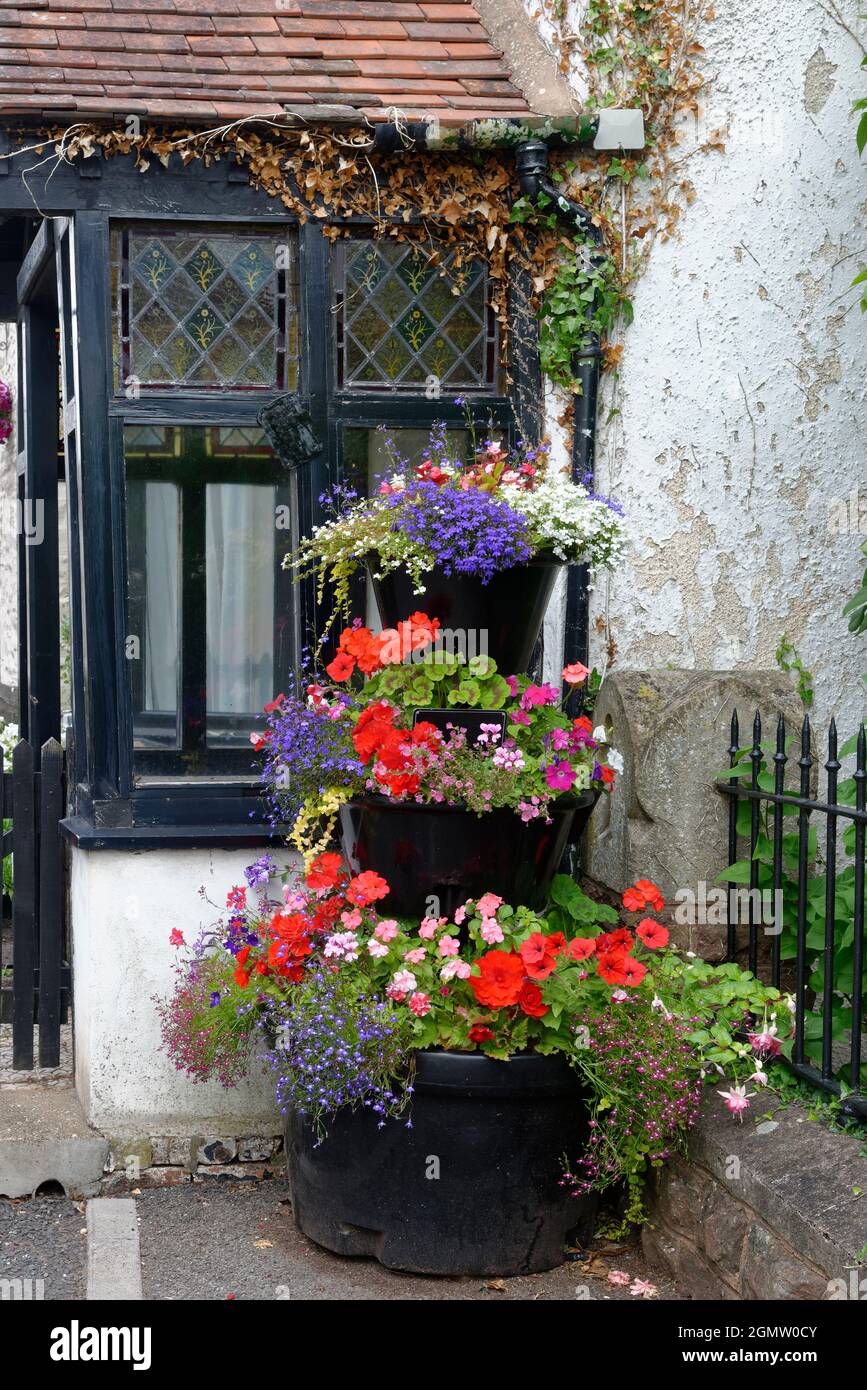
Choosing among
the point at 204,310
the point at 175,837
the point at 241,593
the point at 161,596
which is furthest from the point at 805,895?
the point at 204,310

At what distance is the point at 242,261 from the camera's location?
5.25 meters

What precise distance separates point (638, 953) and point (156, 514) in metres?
2.34

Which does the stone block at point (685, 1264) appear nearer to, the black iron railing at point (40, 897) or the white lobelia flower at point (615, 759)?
the white lobelia flower at point (615, 759)

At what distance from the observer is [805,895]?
4141 mm

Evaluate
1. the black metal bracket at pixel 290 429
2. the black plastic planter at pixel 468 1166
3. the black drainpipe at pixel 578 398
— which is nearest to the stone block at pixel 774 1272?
the black plastic planter at pixel 468 1166

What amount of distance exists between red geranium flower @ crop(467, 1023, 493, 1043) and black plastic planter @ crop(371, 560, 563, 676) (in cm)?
106

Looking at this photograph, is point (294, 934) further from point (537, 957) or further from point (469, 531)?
point (469, 531)

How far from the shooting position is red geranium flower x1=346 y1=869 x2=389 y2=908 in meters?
4.27

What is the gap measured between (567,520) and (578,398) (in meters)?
1.08

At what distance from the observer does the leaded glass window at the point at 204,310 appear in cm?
520

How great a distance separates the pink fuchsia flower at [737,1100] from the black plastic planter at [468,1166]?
0.45m

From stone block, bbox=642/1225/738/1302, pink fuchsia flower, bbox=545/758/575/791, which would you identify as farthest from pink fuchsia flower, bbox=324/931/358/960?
stone block, bbox=642/1225/738/1302

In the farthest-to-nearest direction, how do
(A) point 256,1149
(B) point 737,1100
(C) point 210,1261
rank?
(A) point 256,1149, (C) point 210,1261, (B) point 737,1100
